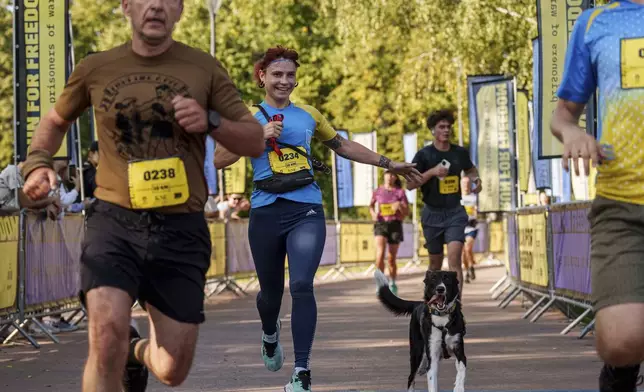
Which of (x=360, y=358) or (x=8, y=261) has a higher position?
(x=8, y=261)

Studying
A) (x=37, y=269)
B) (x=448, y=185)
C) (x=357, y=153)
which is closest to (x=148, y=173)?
(x=357, y=153)

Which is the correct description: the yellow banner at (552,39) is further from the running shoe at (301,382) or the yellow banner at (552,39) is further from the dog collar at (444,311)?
the running shoe at (301,382)

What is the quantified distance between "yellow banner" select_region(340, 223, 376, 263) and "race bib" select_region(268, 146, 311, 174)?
2507 centimetres

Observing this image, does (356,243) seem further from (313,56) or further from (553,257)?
(313,56)

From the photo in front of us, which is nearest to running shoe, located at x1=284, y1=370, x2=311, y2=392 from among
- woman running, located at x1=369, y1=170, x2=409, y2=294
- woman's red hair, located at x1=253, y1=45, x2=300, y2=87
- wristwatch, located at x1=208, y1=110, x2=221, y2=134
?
woman's red hair, located at x1=253, y1=45, x2=300, y2=87

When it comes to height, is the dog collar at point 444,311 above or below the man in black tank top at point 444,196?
below

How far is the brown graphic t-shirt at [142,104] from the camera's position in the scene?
593cm

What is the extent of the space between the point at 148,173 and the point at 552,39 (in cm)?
1079

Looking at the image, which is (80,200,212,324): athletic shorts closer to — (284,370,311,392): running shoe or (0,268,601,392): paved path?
(284,370,311,392): running shoe

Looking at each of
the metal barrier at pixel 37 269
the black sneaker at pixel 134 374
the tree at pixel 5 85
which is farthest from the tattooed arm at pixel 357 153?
the tree at pixel 5 85

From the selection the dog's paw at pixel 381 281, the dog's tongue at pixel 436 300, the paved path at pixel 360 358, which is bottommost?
the paved path at pixel 360 358

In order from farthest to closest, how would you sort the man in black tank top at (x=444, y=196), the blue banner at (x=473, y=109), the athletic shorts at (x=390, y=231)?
the blue banner at (x=473, y=109), the athletic shorts at (x=390, y=231), the man in black tank top at (x=444, y=196)

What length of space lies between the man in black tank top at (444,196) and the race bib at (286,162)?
4.69 meters

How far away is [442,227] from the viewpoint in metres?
14.2
